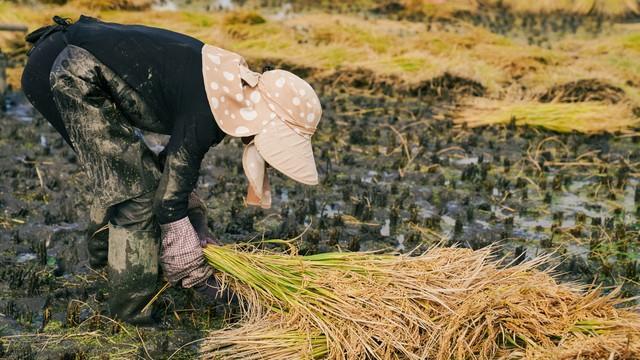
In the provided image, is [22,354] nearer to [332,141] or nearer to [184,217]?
[184,217]

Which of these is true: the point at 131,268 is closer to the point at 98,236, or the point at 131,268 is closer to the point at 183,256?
the point at 183,256

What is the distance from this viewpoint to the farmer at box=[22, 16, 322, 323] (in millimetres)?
3865

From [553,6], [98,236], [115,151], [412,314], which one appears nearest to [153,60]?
[115,151]

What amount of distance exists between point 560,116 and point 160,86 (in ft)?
18.5

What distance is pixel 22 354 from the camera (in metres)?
4.20

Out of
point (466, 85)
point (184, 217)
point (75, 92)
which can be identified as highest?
point (75, 92)

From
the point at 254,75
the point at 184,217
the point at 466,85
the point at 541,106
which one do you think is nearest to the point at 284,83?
the point at 254,75

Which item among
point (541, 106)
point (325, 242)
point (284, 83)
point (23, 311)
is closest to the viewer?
point (284, 83)

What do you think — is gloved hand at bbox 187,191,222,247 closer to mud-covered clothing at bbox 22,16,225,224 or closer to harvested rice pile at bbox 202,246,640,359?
harvested rice pile at bbox 202,246,640,359

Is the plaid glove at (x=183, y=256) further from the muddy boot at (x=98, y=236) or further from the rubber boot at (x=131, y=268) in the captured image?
the muddy boot at (x=98, y=236)

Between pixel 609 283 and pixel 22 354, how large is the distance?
319 cm

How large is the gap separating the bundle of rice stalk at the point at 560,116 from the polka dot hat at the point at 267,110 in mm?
5166

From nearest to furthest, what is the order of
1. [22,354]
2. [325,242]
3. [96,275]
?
[22,354] < [96,275] < [325,242]

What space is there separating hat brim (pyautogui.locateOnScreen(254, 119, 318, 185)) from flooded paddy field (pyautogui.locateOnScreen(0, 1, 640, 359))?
98 cm
